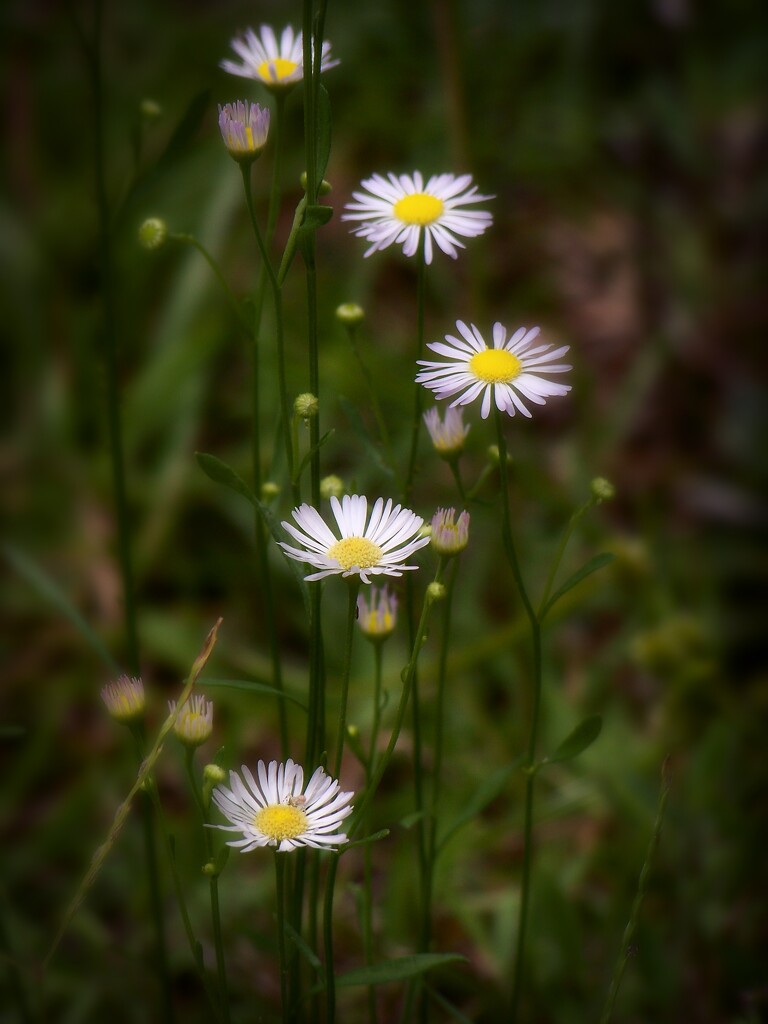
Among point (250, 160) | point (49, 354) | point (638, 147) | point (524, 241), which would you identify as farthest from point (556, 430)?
point (250, 160)

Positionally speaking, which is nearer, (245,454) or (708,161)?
(245,454)

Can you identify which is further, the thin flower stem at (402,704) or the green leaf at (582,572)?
the green leaf at (582,572)

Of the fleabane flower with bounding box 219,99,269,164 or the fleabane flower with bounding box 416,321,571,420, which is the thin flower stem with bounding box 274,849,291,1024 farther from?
the fleabane flower with bounding box 219,99,269,164

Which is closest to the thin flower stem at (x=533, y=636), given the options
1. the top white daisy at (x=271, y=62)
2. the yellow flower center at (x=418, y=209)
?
the yellow flower center at (x=418, y=209)

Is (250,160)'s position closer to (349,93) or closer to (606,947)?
(606,947)

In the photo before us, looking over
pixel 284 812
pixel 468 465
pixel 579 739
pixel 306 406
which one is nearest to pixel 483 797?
pixel 579 739

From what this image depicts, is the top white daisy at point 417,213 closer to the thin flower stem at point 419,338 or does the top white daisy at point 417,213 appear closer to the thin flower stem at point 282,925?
the thin flower stem at point 419,338
